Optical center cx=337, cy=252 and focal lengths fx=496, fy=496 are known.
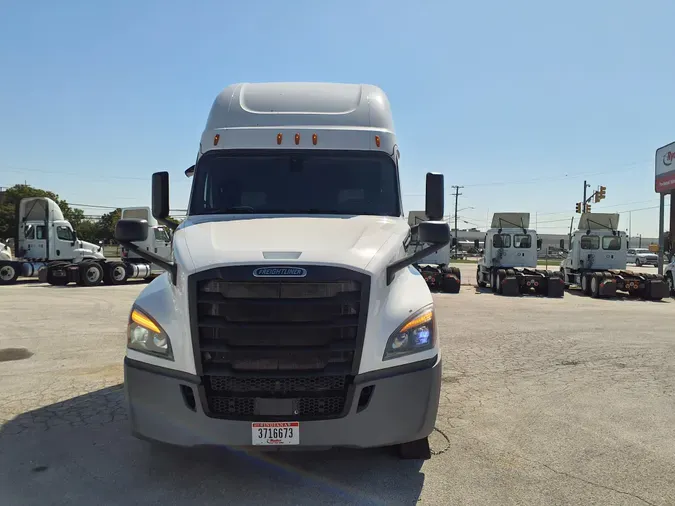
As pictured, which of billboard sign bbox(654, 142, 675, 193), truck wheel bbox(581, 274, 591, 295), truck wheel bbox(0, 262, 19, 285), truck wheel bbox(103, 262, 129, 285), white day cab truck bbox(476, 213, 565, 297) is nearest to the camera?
truck wheel bbox(581, 274, 591, 295)

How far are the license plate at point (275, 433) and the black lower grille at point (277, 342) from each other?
2.2 inches

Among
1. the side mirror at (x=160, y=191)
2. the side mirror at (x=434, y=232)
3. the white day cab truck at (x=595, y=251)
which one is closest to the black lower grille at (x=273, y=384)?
the side mirror at (x=434, y=232)

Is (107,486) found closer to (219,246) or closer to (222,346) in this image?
(222,346)

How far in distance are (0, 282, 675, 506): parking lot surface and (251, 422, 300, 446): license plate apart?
1.57 feet

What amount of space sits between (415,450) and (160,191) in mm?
3599

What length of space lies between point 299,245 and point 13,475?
2730 millimetres

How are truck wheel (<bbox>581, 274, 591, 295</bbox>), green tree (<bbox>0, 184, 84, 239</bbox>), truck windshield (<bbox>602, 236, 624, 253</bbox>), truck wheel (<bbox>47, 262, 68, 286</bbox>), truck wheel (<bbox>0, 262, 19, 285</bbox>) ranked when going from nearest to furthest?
truck wheel (<bbox>581, 274, 591, 295</bbox>)
truck wheel (<bbox>47, 262, 68, 286</bbox>)
truck windshield (<bbox>602, 236, 624, 253</bbox>)
truck wheel (<bbox>0, 262, 19, 285</bbox>)
green tree (<bbox>0, 184, 84, 239</bbox>)

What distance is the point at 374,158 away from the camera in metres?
5.02

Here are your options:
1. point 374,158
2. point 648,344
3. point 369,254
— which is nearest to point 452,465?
point 369,254

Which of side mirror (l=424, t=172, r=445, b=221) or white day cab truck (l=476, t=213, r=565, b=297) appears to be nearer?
side mirror (l=424, t=172, r=445, b=221)

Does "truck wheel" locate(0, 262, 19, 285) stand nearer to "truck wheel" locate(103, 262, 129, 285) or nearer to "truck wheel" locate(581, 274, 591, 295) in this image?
"truck wheel" locate(103, 262, 129, 285)

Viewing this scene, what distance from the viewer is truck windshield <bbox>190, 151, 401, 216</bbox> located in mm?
4730

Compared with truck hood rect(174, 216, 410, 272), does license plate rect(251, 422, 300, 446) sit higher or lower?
lower

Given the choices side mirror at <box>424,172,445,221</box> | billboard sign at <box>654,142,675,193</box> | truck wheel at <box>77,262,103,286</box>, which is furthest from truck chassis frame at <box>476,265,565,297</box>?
truck wheel at <box>77,262,103,286</box>
